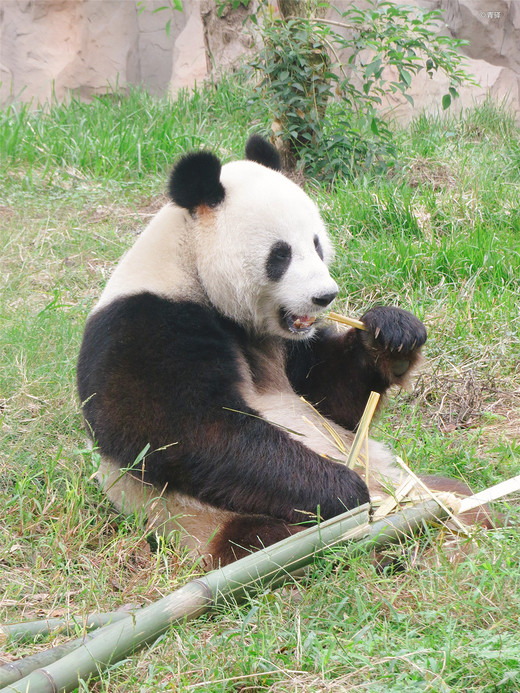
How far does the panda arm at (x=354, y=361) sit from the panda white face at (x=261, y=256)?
1.10ft

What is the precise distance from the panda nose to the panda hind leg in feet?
2.78

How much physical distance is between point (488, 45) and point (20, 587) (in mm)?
10868

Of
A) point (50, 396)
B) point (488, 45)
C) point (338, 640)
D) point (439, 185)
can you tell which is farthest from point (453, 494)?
point (488, 45)

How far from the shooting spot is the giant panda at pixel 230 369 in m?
3.00

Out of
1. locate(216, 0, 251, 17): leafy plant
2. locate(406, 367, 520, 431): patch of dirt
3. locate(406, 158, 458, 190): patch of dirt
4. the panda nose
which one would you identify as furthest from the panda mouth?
locate(216, 0, 251, 17): leafy plant

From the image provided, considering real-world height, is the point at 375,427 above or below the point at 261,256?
below

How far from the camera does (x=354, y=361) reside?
373 cm

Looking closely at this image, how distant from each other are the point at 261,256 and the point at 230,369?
1.66 feet

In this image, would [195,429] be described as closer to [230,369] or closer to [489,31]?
[230,369]

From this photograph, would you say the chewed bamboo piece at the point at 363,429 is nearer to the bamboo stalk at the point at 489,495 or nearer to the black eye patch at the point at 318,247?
the bamboo stalk at the point at 489,495

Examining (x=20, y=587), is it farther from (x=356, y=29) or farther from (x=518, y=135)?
(x=518, y=135)

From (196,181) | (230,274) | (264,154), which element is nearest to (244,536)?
(230,274)

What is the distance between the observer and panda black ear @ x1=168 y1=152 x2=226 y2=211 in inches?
129

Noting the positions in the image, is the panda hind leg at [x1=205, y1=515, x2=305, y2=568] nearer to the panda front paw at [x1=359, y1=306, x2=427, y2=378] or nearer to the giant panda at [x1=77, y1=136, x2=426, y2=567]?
the giant panda at [x1=77, y1=136, x2=426, y2=567]
